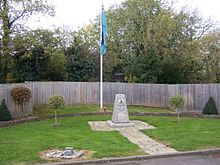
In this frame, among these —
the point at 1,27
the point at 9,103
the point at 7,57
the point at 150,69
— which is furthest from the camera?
the point at 150,69

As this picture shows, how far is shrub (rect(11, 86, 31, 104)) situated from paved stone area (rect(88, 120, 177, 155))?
13.9ft

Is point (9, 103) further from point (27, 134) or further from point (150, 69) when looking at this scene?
point (150, 69)

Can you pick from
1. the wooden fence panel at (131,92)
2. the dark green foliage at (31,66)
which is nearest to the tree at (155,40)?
the wooden fence panel at (131,92)

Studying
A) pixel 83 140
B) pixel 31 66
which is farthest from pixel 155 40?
pixel 83 140

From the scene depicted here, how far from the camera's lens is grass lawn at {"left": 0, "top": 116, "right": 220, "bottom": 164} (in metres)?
9.87

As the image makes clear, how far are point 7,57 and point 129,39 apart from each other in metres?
14.2

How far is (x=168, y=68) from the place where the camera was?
31.5 m

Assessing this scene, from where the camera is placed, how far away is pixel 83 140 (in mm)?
11953

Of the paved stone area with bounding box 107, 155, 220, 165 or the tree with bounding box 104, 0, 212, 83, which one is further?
the tree with bounding box 104, 0, 212, 83

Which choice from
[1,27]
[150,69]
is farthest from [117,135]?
[150,69]

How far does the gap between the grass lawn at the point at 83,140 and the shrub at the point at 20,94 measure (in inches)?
113

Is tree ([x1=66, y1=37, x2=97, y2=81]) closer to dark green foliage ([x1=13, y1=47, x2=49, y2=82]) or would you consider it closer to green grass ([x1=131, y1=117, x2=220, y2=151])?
dark green foliage ([x1=13, y1=47, x2=49, y2=82])

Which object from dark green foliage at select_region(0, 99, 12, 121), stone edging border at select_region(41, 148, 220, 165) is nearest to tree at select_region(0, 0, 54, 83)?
dark green foliage at select_region(0, 99, 12, 121)

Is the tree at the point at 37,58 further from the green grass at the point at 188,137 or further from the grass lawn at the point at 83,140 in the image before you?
the green grass at the point at 188,137
